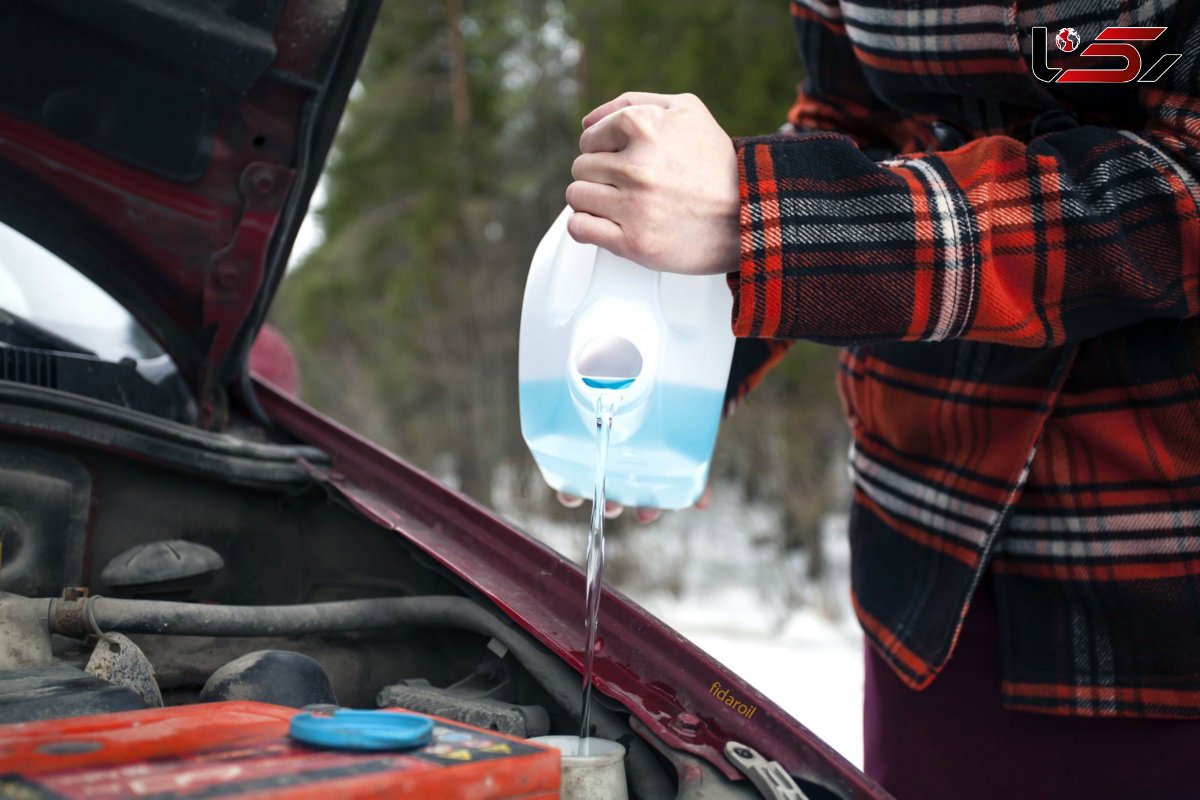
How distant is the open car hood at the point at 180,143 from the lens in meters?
1.53

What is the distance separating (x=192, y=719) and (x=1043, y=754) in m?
1.21

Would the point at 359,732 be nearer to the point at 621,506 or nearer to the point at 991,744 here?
the point at 621,506

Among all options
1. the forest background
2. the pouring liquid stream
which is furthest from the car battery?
the forest background

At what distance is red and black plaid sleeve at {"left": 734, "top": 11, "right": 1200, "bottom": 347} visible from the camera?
1109 millimetres

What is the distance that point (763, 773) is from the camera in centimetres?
115

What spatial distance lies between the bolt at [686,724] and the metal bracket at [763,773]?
5 cm

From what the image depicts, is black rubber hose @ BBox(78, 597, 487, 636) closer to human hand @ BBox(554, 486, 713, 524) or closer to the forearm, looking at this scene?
human hand @ BBox(554, 486, 713, 524)

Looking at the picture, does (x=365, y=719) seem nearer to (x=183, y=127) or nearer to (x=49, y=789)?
(x=49, y=789)

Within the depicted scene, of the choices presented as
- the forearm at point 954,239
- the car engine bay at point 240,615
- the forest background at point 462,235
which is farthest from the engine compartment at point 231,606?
the forest background at point 462,235

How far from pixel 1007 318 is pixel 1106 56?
1.43 ft

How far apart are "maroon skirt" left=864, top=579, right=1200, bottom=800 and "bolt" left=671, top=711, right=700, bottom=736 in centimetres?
59

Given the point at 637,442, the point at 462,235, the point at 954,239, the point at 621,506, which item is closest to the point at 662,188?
the point at 954,239

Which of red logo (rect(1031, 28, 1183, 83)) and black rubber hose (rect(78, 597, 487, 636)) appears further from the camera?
black rubber hose (rect(78, 597, 487, 636))

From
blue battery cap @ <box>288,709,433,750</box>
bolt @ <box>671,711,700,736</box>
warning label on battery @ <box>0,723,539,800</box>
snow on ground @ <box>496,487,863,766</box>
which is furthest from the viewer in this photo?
snow on ground @ <box>496,487,863,766</box>
